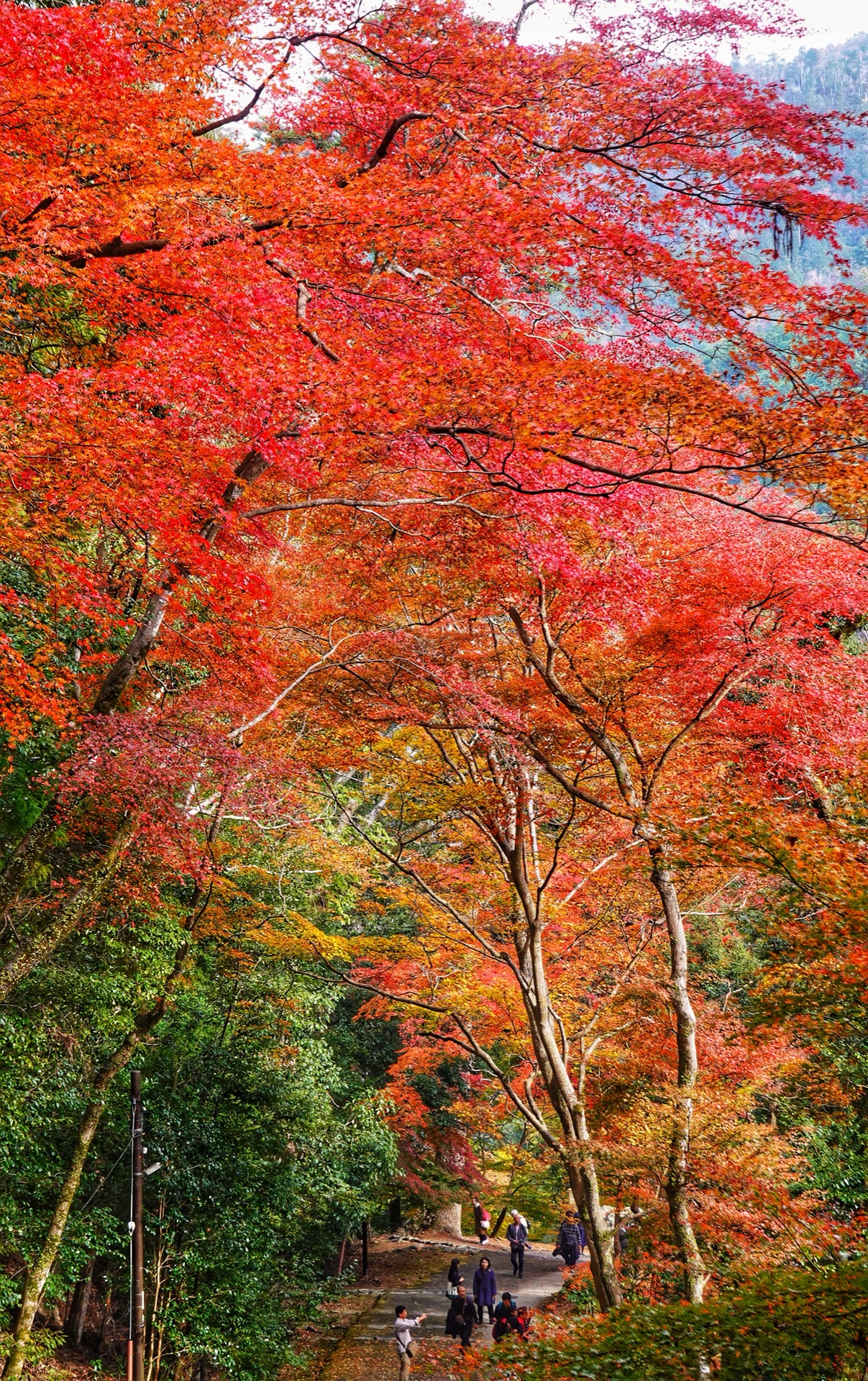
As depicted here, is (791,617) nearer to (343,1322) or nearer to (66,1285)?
(66,1285)

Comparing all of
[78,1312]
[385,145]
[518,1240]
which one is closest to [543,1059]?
[385,145]

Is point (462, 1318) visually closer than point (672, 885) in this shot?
Result: No

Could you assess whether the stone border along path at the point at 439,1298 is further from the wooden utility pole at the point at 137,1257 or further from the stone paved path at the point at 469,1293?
the wooden utility pole at the point at 137,1257

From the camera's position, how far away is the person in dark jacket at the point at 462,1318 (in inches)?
410

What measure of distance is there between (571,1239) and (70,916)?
1022 cm

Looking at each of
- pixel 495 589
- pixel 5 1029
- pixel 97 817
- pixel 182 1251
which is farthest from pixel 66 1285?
pixel 495 589

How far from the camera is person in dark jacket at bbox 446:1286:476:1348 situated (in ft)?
34.1

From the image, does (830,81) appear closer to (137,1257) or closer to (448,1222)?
(448,1222)

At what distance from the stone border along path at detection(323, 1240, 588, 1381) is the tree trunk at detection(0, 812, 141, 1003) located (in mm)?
6838

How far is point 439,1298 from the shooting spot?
48.8 feet

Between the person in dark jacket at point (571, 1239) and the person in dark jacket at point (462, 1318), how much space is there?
2.44 metres

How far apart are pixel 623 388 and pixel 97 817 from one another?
5.98m

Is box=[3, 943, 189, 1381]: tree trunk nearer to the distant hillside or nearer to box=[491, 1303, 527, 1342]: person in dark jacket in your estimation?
box=[491, 1303, 527, 1342]: person in dark jacket

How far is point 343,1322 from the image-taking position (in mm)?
13805
